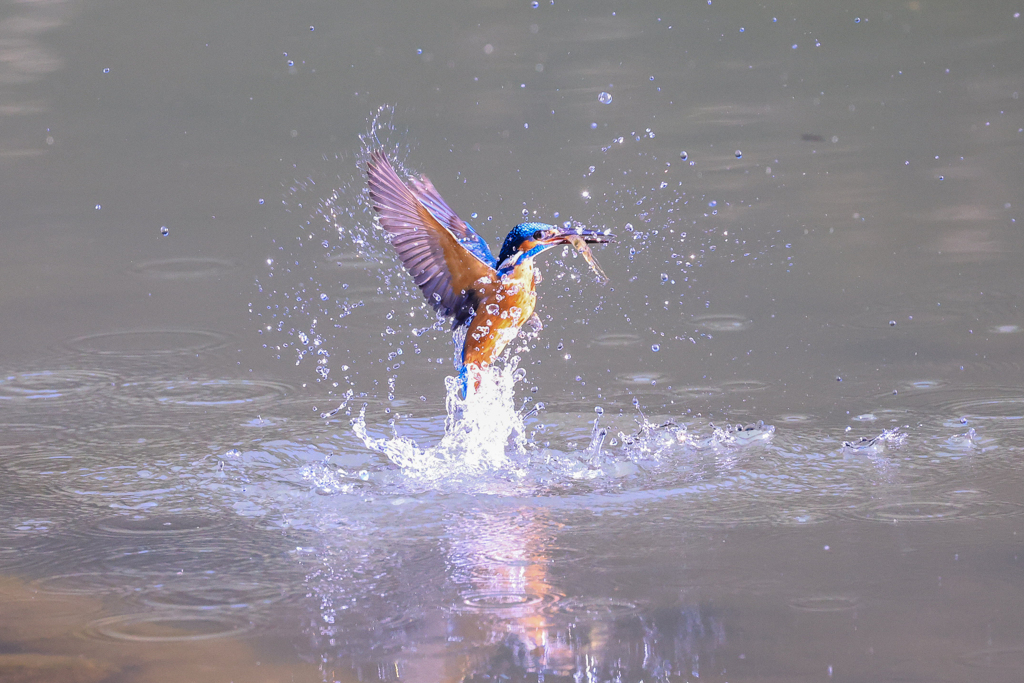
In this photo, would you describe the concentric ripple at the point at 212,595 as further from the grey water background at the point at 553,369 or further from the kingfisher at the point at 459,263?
the kingfisher at the point at 459,263

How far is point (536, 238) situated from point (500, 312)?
286 mm

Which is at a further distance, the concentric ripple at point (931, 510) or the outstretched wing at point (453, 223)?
the outstretched wing at point (453, 223)

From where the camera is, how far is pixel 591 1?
802 centimetres

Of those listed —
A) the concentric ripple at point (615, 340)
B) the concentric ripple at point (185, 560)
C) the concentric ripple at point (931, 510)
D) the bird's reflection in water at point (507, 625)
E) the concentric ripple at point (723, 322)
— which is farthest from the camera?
the concentric ripple at point (723, 322)

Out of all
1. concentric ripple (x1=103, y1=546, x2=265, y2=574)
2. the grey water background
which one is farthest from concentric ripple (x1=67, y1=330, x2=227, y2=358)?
concentric ripple (x1=103, y1=546, x2=265, y2=574)

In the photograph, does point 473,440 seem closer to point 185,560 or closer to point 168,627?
point 185,560

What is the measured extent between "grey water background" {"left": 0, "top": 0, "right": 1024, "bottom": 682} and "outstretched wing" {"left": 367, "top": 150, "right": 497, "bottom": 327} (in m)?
0.47

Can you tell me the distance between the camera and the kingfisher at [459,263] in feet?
9.39

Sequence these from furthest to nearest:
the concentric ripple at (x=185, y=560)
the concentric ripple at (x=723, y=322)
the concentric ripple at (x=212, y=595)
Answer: the concentric ripple at (x=723, y=322), the concentric ripple at (x=185, y=560), the concentric ripple at (x=212, y=595)

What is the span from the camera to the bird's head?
2653mm

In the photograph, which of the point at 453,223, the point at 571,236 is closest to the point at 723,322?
the point at 453,223

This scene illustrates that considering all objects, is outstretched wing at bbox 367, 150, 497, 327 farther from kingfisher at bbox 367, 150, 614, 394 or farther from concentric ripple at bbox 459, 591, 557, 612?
concentric ripple at bbox 459, 591, 557, 612

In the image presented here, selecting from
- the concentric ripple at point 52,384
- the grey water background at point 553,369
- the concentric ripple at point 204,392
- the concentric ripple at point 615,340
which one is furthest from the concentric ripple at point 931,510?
the concentric ripple at point 52,384

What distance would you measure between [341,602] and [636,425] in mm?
1301
